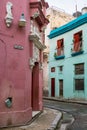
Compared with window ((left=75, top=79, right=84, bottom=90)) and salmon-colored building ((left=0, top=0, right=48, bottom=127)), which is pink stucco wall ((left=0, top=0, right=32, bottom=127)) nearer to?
salmon-colored building ((left=0, top=0, right=48, bottom=127))

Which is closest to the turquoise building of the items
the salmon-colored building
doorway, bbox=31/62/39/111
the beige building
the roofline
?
the roofline

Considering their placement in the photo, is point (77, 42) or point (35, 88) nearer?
point (35, 88)

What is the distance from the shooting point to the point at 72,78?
27219 mm

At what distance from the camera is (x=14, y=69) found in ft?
34.3

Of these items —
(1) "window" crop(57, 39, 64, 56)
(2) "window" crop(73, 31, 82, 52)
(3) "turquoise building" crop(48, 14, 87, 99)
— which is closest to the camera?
(3) "turquoise building" crop(48, 14, 87, 99)

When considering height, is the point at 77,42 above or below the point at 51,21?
below

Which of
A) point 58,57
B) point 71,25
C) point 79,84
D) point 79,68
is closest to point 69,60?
point 79,68

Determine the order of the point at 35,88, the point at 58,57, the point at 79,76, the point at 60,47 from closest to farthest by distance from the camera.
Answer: the point at 35,88, the point at 79,76, the point at 60,47, the point at 58,57

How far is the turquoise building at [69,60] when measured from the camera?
25.7 m

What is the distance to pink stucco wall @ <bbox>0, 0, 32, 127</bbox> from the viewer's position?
33.0 ft

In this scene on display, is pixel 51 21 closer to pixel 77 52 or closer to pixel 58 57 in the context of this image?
pixel 58 57

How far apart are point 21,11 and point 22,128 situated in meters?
4.08

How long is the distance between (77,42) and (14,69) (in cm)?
1671

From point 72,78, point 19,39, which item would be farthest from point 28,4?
point 72,78
